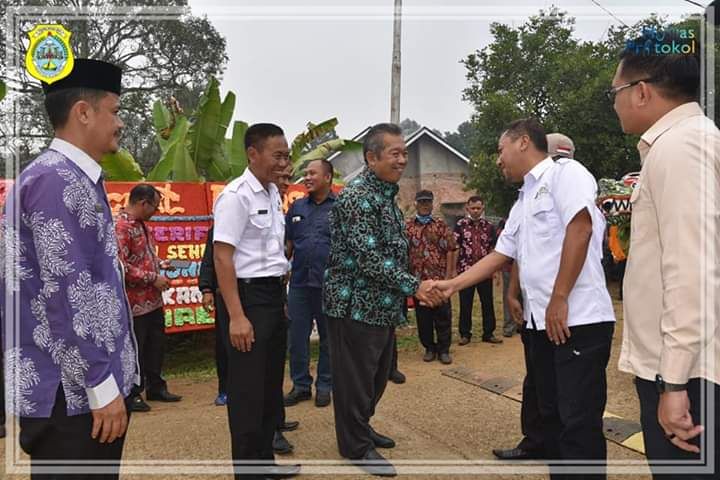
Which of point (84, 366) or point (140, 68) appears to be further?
point (140, 68)

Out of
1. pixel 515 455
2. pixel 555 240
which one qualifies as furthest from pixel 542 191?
pixel 515 455

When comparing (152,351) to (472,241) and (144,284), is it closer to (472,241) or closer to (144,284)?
(144,284)

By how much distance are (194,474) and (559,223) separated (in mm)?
2597

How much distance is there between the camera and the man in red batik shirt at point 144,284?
4711 mm

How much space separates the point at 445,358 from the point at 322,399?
1911 mm

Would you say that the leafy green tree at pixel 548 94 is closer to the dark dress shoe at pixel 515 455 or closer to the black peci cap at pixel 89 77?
the dark dress shoe at pixel 515 455

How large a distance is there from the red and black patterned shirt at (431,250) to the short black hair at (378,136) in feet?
10.2

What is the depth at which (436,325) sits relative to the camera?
627cm

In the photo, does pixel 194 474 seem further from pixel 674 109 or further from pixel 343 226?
pixel 674 109

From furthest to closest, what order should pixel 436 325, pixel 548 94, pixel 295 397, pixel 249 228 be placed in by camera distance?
pixel 548 94, pixel 436 325, pixel 295 397, pixel 249 228

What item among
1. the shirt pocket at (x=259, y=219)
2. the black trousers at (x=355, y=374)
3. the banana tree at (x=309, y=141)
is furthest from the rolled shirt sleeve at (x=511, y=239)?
the banana tree at (x=309, y=141)

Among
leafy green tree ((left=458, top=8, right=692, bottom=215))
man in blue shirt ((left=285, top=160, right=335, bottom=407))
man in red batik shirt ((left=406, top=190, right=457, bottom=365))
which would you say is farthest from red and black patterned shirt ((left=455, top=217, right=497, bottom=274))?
leafy green tree ((left=458, top=8, right=692, bottom=215))

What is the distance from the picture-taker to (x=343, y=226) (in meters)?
3.34

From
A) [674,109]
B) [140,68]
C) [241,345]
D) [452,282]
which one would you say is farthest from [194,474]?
[140,68]
